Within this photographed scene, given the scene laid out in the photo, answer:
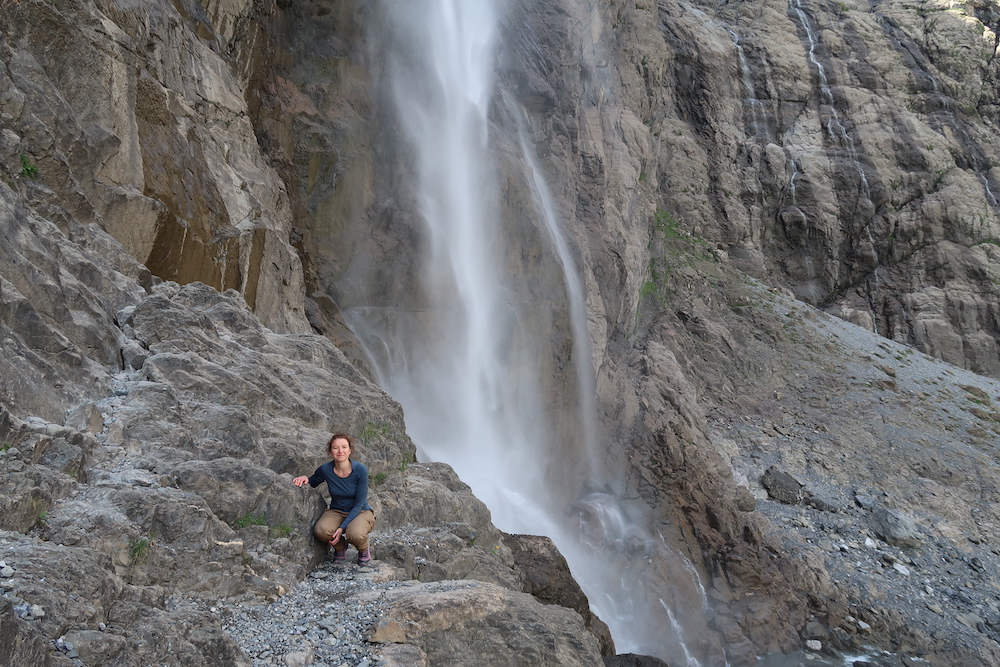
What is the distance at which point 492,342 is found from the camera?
58.8ft

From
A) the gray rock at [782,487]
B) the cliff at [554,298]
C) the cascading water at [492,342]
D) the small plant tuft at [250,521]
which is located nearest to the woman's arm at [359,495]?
the cliff at [554,298]

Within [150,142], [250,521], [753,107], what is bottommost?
[250,521]

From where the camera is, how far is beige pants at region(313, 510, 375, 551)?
19.4 ft

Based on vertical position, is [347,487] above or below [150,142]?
below

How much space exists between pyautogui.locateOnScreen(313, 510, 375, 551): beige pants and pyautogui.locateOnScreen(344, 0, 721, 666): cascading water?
7.95 metres

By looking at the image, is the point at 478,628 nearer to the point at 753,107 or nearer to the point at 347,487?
the point at 347,487

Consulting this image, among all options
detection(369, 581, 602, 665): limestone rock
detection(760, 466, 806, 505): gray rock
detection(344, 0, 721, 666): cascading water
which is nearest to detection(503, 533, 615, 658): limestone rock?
detection(344, 0, 721, 666): cascading water

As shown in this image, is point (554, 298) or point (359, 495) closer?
point (359, 495)

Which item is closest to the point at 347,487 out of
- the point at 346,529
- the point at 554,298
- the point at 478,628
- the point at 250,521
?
the point at 346,529

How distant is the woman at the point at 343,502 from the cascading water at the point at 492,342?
7.95 metres

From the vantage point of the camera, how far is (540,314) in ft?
62.8

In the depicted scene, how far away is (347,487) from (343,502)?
6.9 inches

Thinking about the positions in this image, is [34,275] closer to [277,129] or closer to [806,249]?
[277,129]

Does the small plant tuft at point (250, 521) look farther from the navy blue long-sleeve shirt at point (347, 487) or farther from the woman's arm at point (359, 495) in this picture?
the woman's arm at point (359, 495)
